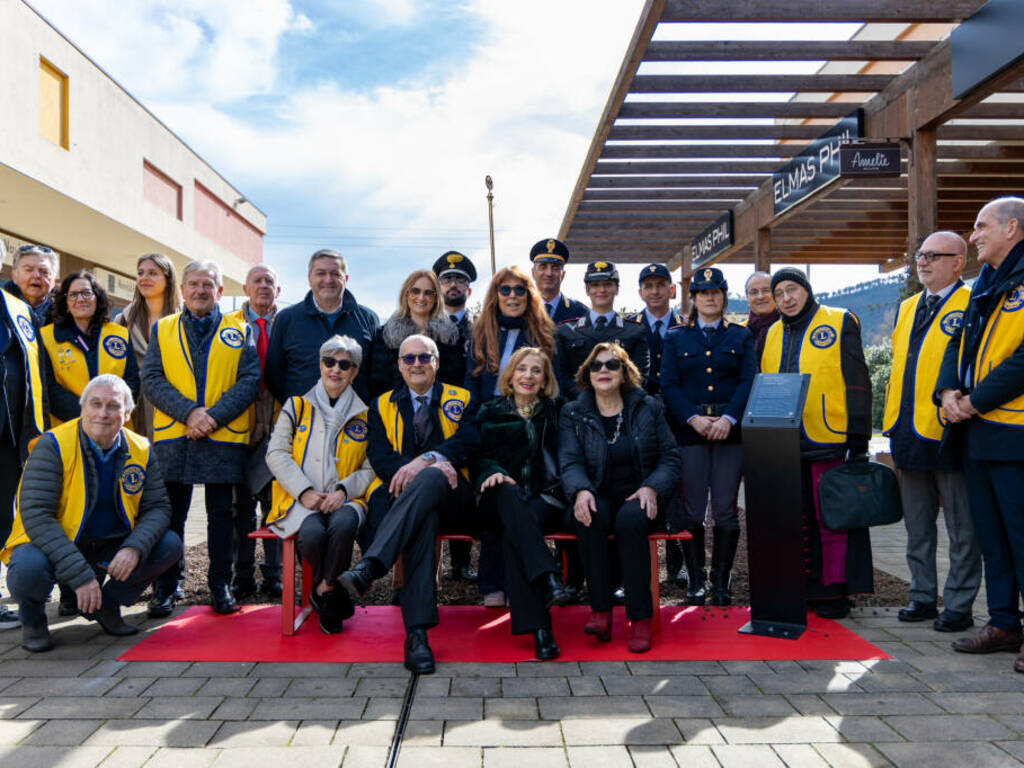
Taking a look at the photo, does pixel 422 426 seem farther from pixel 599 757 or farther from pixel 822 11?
pixel 822 11

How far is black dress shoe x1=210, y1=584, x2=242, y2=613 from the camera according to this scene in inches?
176

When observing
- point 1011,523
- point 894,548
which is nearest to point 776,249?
point 894,548

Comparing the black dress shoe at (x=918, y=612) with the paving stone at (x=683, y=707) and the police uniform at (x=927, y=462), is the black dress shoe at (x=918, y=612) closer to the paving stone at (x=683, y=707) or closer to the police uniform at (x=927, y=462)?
the police uniform at (x=927, y=462)

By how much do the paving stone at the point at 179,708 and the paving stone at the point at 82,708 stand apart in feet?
0.17

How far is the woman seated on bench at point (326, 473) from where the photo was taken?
163 inches

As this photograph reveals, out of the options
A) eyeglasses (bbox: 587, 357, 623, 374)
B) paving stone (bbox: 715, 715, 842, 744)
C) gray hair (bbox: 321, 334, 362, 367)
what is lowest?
paving stone (bbox: 715, 715, 842, 744)

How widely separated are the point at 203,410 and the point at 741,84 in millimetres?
5498

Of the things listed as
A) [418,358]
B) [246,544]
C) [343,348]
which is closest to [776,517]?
[418,358]

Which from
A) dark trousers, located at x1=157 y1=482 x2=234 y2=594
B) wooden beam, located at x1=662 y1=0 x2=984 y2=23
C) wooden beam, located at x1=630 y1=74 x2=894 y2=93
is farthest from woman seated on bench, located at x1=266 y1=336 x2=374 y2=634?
wooden beam, located at x1=630 y1=74 x2=894 y2=93

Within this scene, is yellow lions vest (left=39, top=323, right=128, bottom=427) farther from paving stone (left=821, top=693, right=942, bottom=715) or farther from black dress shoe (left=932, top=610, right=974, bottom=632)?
black dress shoe (left=932, top=610, right=974, bottom=632)

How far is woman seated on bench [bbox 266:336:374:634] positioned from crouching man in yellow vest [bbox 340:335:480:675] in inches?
4.9

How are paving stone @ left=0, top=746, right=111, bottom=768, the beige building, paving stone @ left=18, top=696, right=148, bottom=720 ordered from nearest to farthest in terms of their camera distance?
paving stone @ left=0, top=746, right=111, bottom=768
paving stone @ left=18, top=696, right=148, bottom=720
the beige building

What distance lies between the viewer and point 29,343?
14.6 feet

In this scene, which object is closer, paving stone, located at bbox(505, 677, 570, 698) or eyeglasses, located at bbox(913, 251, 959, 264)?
paving stone, located at bbox(505, 677, 570, 698)
